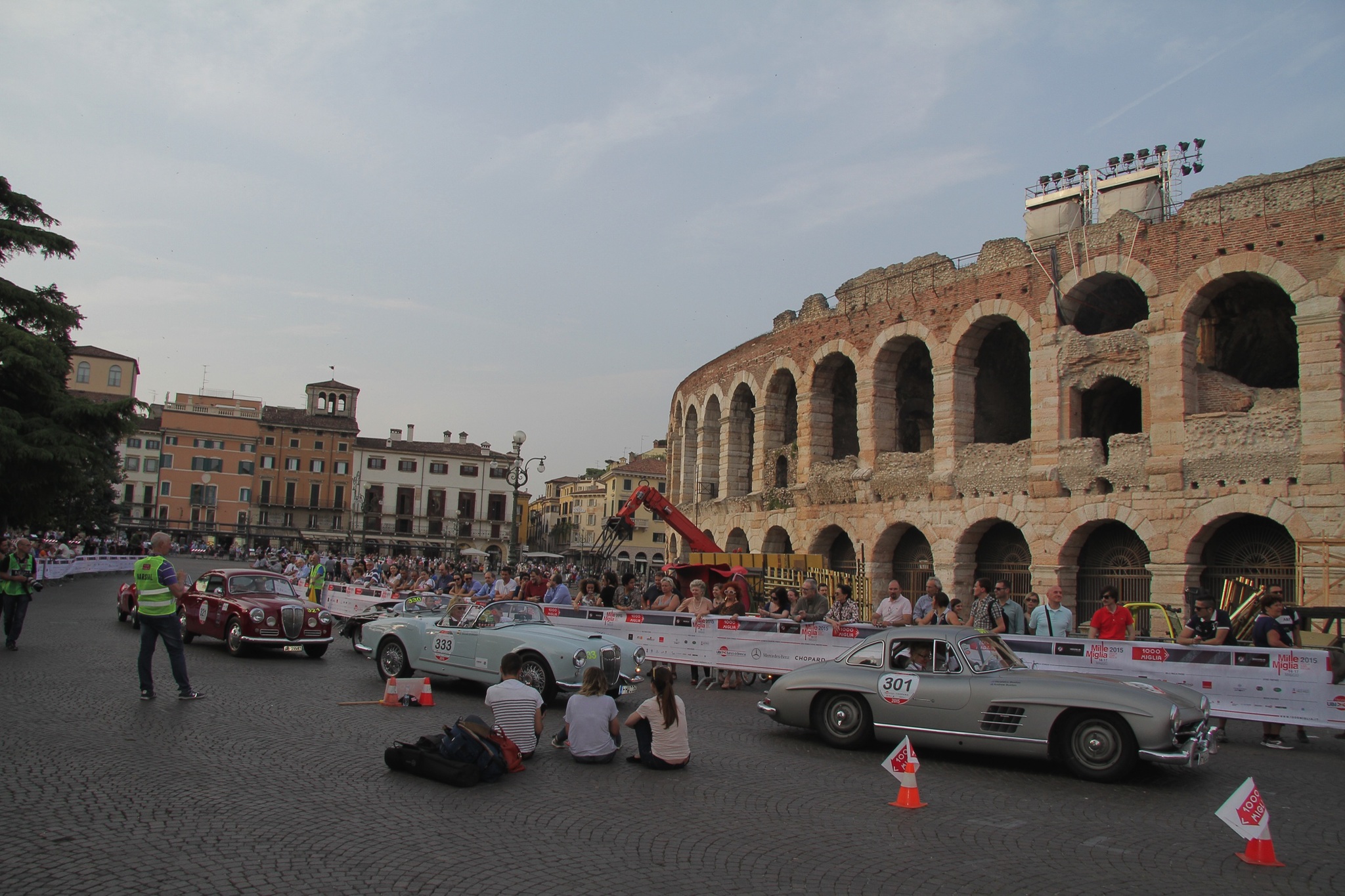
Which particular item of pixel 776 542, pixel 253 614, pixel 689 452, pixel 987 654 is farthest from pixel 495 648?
pixel 689 452

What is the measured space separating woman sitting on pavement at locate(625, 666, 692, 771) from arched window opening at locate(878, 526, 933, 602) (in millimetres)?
18749

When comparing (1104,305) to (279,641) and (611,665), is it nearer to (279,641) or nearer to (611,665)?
(611,665)

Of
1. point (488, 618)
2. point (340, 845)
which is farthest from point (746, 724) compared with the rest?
point (340, 845)

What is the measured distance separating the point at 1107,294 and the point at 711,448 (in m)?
16.1

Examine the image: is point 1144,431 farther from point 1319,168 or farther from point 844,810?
point 844,810

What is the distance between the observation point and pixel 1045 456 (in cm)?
2236

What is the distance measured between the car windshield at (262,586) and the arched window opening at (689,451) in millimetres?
23356

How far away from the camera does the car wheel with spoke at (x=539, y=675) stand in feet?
37.3

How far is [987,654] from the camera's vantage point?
932 centimetres

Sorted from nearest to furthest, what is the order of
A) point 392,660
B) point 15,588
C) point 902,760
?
point 902,760 → point 392,660 → point 15,588

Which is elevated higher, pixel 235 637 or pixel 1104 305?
pixel 1104 305

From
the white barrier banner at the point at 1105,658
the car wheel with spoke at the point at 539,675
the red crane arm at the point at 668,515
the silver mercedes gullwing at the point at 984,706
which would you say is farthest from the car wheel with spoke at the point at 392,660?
the red crane arm at the point at 668,515

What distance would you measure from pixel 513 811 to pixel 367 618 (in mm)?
12884

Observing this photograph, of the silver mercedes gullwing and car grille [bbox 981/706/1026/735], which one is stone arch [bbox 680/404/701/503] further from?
car grille [bbox 981/706/1026/735]
